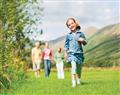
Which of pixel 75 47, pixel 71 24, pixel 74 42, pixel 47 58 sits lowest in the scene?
pixel 75 47

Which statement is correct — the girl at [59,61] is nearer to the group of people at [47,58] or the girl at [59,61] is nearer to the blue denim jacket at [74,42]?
the group of people at [47,58]

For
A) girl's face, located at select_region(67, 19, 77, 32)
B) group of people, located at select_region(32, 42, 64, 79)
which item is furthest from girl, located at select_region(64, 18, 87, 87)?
group of people, located at select_region(32, 42, 64, 79)

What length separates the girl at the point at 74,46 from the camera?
62.1ft

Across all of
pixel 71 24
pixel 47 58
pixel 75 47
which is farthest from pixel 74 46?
pixel 47 58

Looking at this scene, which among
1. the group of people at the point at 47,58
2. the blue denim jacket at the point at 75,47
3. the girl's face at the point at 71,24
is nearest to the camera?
the girl's face at the point at 71,24

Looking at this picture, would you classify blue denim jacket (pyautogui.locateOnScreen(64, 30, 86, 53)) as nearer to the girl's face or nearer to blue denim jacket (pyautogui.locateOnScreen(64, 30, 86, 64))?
blue denim jacket (pyautogui.locateOnScreen(64, 30, 86, 64))

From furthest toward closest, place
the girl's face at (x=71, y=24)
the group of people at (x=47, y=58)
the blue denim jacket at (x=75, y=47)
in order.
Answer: the group of people at (x=47, y=58) < the blue denim jacket at (x=75, y=47) < the girl's face at (x=71, y=24)

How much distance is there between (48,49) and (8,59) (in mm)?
13778

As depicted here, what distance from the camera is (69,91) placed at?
16.8 m

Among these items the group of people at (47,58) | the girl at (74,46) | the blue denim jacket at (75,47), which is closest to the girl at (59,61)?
the group of people at (47,58)

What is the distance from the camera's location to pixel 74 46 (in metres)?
19.2

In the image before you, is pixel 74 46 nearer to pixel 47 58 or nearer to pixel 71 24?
pixel 71 24

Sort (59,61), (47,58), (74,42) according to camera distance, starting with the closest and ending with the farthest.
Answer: (74,42)
(47,58)
(59,61)

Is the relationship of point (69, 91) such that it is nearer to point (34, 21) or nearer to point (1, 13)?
point (1, 13)
